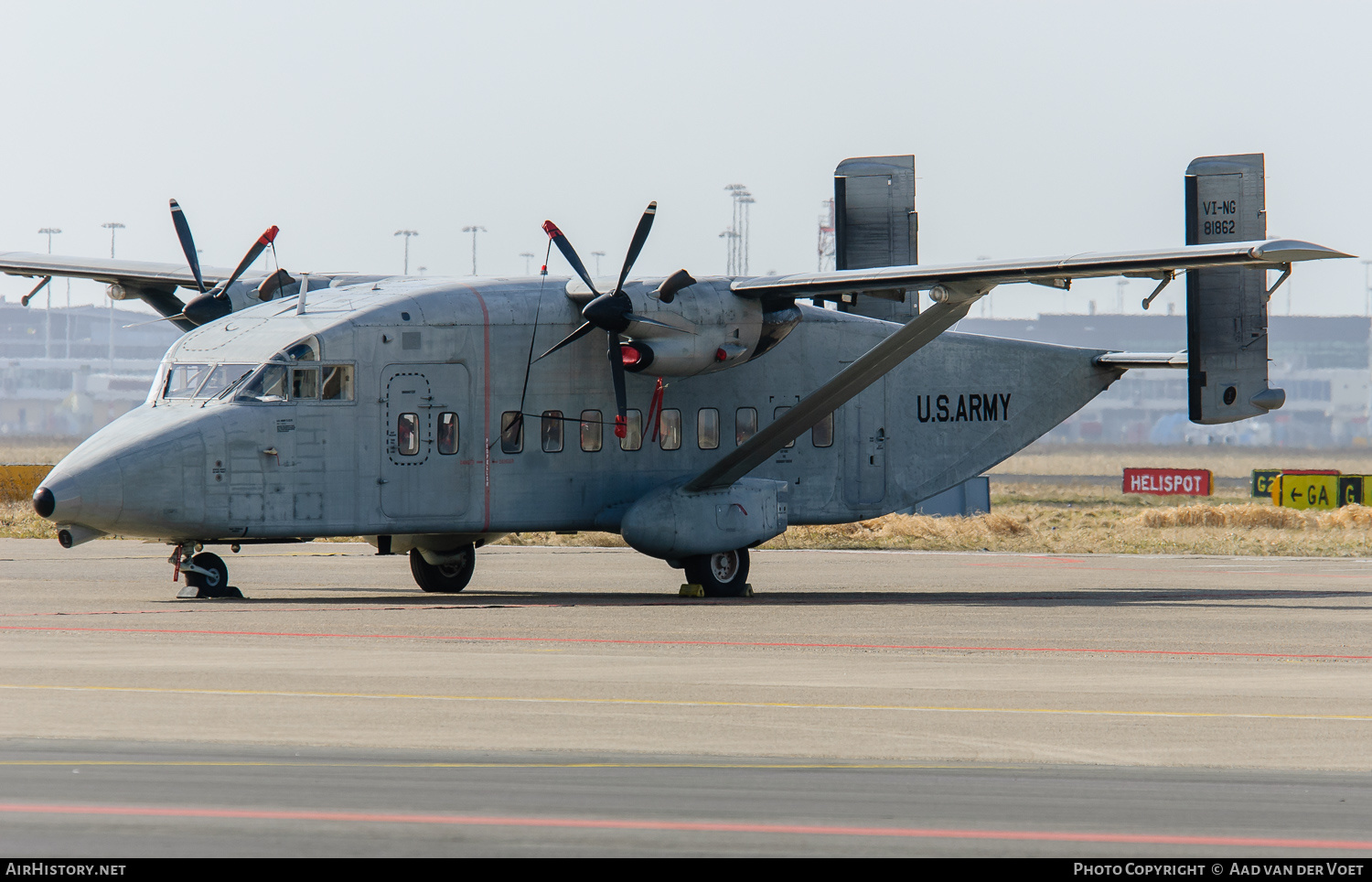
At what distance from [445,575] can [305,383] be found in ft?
15.5

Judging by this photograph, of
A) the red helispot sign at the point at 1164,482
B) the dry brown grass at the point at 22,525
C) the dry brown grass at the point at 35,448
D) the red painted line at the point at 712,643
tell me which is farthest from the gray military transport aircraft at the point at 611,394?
the dry brown grass at the point at 35,448

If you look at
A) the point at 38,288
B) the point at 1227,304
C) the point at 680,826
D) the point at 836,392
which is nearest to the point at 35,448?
the point at 38,288

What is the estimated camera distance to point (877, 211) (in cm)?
2744

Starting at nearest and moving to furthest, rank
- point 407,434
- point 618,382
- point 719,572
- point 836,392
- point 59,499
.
→ point 59,499, point 407,434, point 618,382, point 836,392, point 719,572

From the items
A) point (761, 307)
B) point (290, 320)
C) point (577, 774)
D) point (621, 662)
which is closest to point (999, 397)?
point (761, 307)

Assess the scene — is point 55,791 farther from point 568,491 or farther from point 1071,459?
point 1071,459

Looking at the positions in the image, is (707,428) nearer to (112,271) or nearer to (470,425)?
(470,425)

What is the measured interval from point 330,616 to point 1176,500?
53136 millimetres

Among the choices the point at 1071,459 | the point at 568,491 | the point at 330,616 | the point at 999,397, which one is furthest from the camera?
the point at 1071,459

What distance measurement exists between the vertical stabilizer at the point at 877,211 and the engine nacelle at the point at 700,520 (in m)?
5.36

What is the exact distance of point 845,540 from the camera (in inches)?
1604

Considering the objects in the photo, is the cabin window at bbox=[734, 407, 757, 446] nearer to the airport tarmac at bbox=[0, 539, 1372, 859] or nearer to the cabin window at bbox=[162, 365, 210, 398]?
the airport tarmac at bbox=[0, 539, 1372, 859]

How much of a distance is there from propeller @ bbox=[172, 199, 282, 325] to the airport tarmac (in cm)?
481

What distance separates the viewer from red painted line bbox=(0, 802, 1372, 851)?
7.23 m
